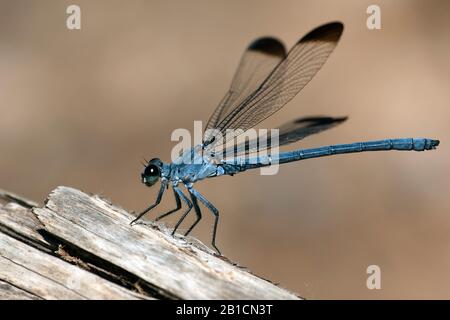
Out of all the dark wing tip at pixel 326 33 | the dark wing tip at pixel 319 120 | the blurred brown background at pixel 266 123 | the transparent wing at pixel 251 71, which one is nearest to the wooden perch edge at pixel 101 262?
the transparent wing at pixel 251 71

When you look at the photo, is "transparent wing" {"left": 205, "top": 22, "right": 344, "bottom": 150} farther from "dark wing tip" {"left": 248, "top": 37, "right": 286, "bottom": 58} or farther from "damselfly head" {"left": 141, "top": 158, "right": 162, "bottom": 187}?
"damselfly head" {"left": 141, "top": 158, "right": 162, "bottom": 187}

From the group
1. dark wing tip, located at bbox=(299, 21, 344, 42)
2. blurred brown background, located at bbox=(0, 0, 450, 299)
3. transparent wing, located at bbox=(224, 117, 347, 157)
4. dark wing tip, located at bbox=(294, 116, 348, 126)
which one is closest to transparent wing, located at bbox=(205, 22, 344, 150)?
dark wing tip, located at bbox=(299, 21, 344, 42)

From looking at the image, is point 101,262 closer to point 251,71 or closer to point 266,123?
point 251,71

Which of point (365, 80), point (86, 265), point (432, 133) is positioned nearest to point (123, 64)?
point (365, 80)

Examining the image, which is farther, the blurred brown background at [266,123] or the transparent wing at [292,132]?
the blurred brown background at [266,123]

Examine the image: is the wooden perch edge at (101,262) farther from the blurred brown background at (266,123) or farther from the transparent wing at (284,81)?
the blurred brown background at (266,123)

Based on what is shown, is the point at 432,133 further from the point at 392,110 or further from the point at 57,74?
the point at 57,74
